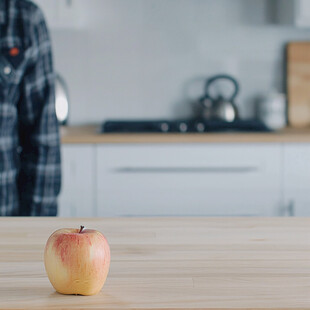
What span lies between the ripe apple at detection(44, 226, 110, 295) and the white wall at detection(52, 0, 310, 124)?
2374 millimetres

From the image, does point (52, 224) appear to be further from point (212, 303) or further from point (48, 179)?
point (48, 179)

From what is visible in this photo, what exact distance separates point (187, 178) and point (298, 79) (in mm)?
956

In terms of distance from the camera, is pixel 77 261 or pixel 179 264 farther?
pixel 179 264

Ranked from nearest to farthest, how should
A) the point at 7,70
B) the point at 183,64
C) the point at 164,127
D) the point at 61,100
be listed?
the point at 7,70 < the point at 164,127 < the point at 61,100 < the point at 183,64

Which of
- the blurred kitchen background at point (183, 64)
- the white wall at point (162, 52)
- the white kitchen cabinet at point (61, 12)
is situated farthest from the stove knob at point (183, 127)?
the white kitchen cabinet at point (61, 12)

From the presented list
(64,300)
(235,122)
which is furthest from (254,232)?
(235,122)

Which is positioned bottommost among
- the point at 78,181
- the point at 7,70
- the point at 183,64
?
the point at 78,181

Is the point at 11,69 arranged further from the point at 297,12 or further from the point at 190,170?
the point at 297,12

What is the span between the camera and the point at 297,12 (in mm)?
2832

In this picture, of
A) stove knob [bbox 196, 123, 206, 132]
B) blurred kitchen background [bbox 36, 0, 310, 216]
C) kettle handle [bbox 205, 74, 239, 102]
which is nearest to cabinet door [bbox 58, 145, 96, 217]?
blurred kitchen background [bbox 36, 0, 310, 216]

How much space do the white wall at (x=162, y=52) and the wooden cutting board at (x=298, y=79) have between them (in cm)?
6

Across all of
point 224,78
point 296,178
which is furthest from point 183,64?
point 296,178

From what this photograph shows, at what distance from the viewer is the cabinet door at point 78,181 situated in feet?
8.54

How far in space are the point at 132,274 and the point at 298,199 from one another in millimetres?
1779
